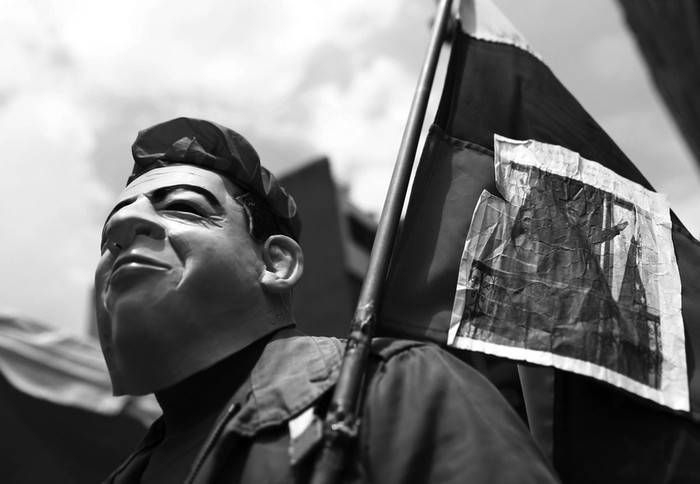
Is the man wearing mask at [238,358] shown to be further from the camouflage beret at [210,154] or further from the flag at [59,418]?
the flag at [59,418]

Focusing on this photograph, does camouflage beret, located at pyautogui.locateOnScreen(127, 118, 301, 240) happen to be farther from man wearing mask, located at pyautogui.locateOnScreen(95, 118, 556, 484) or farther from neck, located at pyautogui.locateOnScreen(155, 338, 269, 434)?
neck, located at pyautogui.locateOnScreen(155, 338, 269, 434)

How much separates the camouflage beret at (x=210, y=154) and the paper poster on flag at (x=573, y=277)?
28.0 inches

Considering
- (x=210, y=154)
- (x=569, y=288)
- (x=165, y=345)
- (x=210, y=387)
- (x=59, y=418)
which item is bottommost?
(x=59, y=418)

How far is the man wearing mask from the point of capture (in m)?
1.80

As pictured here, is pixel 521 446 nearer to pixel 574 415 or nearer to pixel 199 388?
pixel 574 415

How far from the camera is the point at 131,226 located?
232 cm

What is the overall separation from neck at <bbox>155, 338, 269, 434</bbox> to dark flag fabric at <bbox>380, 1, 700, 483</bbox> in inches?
15.8

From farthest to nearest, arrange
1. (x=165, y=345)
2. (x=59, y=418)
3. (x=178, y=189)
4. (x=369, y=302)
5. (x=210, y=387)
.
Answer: (x=59, y=418)
(x=178, y=189)
(x=210, y=387)
(x=165, y=345)
(x=369, y=302)

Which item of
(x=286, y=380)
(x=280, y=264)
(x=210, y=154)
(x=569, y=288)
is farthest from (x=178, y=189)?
(x=569, y=288)

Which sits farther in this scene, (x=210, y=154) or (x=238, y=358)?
(x=210, y=154)

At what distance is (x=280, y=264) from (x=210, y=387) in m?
0.45

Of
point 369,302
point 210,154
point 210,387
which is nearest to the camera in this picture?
point 369,302

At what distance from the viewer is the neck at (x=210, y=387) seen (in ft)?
7.43

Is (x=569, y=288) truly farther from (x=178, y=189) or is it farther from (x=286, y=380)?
(x=178, y=189)
